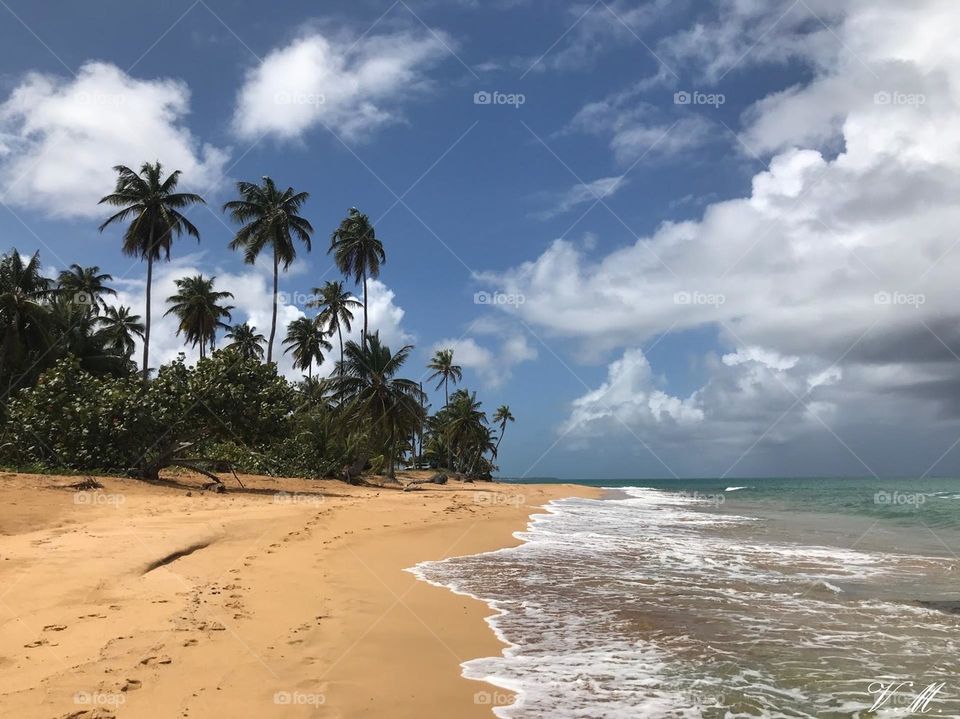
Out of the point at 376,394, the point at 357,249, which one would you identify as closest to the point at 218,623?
Result: the point at 376,394

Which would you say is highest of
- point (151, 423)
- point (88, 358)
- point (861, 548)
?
point (88, 358)

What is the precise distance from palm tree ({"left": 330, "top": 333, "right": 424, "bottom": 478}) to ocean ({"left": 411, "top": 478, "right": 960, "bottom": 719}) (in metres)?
21.3

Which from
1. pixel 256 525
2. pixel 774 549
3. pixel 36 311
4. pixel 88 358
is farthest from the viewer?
pixel 88 358

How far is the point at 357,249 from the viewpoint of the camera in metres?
48.2

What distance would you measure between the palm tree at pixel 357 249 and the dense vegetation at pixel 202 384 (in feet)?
0.31

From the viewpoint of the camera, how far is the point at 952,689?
17.9 feet

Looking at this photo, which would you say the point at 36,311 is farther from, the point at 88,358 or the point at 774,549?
the point at 774,549

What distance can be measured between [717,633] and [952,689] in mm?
2186

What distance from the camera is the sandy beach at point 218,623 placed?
4.51m

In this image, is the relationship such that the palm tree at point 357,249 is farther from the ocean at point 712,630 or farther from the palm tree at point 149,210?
the ocean at point 712,630

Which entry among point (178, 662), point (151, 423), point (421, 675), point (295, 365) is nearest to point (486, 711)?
point (421, 675)

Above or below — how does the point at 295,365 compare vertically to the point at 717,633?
above

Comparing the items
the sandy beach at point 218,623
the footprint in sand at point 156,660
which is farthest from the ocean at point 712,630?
the footprint in sand at point 156,660

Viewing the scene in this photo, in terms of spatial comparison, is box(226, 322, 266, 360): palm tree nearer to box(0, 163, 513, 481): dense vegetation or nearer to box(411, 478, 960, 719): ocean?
box(0, 163, 513, 481): dense vegetation
